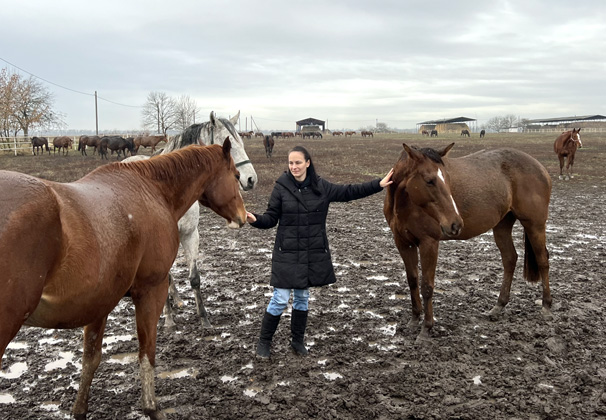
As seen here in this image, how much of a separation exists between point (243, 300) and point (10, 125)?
43078mm

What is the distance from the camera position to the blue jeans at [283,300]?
3.84 m

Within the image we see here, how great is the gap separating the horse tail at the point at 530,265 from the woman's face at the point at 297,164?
312 centimetres

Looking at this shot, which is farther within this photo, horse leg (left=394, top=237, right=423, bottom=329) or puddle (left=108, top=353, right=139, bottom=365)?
horse leg (left=394, top=237, right=423, bottom=329)

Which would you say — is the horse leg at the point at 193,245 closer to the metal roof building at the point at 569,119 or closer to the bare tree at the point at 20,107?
the bare tree at the point at 20,107

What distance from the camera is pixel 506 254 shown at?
5238 millimetres

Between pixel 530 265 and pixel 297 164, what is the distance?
3385mm

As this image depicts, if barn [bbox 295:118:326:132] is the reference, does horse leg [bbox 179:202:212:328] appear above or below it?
below

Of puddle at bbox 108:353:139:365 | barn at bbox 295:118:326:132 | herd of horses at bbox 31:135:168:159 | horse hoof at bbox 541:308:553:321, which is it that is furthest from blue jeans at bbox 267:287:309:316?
barn at bbox 295:118:326:132

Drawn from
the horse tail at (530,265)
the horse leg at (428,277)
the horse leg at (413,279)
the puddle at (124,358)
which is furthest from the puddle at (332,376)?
the horse tail at (530,265)

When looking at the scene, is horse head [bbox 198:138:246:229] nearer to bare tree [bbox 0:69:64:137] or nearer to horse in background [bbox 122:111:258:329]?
horse in background [bbox 122:111:258:329]

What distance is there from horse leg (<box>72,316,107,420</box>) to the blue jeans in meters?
1.43

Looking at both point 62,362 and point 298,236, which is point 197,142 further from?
point 62,362

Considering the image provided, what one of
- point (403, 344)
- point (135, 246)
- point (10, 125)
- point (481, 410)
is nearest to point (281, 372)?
point (403, 344)

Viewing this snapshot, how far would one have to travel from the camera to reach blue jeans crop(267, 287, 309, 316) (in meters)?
3.84
